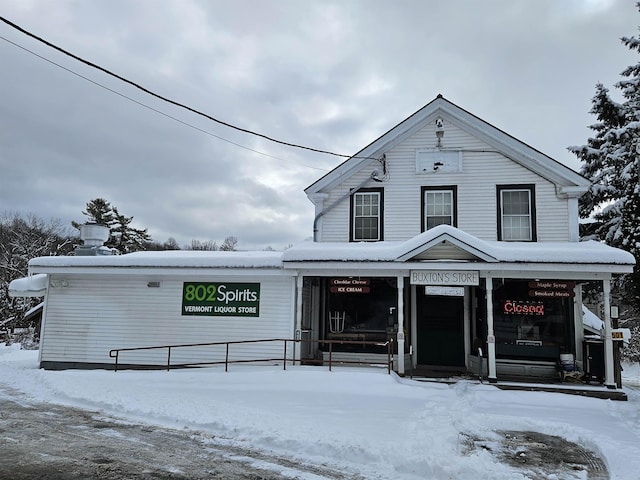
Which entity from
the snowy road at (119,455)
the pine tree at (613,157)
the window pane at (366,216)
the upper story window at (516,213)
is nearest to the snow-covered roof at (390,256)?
the upper story window at (516,213)

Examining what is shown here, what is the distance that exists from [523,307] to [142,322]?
38.1 feet

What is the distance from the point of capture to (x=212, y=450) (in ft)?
22.1

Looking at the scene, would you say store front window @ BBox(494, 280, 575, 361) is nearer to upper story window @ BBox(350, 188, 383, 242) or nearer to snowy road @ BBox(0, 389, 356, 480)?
upper story window @ BBox(350, 188, 383, 242)

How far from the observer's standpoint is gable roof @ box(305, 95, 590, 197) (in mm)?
13977

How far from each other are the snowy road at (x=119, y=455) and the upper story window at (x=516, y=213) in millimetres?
10649

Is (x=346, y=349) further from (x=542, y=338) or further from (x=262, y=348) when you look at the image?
(x=542, y=338)

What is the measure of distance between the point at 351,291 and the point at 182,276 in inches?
210

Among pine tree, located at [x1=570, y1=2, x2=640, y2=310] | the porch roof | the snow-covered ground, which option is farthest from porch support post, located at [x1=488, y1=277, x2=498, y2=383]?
pine tree, located at [x1=570, y1=2, x2=640, y2=310]

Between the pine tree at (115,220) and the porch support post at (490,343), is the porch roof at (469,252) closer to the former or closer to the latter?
the porch support post at (490,343)

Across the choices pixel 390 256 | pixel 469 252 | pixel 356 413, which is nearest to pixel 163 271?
pixel 390 256

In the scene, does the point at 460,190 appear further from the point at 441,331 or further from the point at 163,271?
the point at 163,271

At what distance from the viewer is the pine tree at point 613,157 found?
20562mm

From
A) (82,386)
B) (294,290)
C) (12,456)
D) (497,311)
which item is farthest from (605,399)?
(82,386)

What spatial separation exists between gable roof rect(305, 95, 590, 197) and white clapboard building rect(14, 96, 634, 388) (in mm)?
33
